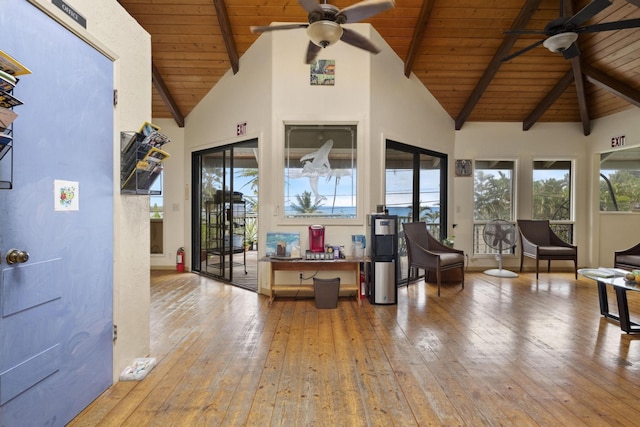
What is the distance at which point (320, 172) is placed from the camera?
4.64 meters

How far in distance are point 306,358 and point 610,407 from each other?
77.7 inches

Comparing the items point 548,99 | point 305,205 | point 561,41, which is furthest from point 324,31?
point 548,99

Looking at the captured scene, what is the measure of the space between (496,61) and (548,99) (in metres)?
1.69

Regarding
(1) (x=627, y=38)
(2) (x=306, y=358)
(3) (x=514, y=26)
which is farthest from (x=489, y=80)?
(2) (x=306, y=358)

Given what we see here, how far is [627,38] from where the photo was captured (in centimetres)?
456

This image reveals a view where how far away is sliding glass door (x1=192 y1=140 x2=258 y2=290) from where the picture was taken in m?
5.33

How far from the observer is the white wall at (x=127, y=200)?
7.07 ft

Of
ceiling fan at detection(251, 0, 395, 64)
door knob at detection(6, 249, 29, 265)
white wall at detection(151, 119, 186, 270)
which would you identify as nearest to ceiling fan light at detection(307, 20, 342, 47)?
ceiling fan at detection(251, 0, 395, 64)

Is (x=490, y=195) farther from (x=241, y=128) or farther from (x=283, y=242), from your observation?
(x=241, y=128)

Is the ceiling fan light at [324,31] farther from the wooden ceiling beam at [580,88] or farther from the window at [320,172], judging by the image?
the wooden ceiling beam at [580,88]

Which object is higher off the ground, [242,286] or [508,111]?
[508,111]

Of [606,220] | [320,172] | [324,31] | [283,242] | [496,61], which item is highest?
[496,61]

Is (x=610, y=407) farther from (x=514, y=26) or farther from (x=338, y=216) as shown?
(x=514, y=26)

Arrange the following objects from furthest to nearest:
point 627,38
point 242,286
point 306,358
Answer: point 242,286 < point 627,38 < point 306,358
